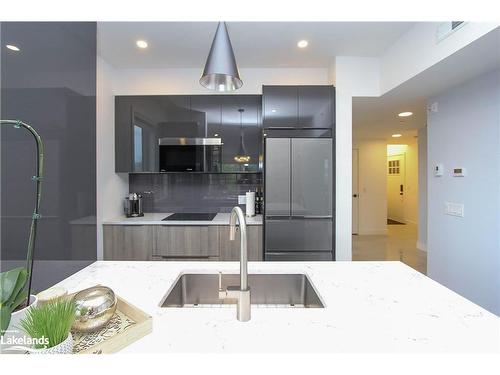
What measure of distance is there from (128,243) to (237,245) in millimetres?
1200

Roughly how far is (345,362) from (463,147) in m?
2.52

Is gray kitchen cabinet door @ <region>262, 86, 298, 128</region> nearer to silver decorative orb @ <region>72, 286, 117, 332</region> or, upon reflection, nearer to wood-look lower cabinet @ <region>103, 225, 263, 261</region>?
wood-look lower cabinet @ <region>103, 225, 263, 261</region>

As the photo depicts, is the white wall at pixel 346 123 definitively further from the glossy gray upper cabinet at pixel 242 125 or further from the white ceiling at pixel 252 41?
the glossy gray upper cabinet at pixel 242 125

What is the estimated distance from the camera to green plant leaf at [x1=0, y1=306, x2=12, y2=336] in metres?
0.56

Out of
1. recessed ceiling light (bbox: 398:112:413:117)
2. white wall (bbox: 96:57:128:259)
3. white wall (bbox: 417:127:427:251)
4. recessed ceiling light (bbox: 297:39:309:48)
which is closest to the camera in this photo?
recessed ceiling light (bbox: 297:39:309:48)

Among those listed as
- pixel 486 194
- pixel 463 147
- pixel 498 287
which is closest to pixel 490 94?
pixel 463 147

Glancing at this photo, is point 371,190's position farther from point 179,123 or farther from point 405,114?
point 179,123

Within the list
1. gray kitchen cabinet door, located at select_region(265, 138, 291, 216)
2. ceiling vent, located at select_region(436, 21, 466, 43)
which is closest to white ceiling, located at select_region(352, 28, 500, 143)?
ceiling vent, located at select_region(436, 21, 466, 43)

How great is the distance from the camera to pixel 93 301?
0.74 metres

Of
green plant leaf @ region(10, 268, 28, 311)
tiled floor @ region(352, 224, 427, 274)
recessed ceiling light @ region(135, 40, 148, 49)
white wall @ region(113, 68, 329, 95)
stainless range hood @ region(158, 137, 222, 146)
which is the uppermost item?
recessed ceiling light @ region(135, 40, 148, 49)

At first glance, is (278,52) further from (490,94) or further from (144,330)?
(144,330)

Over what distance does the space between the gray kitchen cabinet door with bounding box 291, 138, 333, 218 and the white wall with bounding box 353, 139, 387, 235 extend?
3.60 metres

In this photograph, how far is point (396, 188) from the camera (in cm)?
740

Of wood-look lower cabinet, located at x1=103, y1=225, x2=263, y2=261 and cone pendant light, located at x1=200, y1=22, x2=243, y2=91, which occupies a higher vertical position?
cone pendant light, located at x1=200, y1=22, x2=243, y2=91
